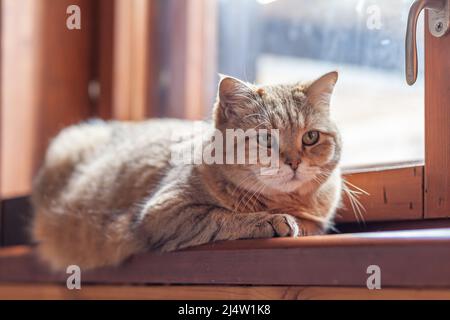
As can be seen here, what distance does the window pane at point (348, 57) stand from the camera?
1.45 meters

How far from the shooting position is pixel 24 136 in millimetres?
2250

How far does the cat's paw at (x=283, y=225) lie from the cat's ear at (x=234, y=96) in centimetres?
27

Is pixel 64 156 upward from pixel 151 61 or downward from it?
downward

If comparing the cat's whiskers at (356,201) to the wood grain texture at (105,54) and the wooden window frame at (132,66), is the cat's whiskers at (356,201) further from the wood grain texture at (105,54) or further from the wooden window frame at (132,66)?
the wood grain texture at (105,54)

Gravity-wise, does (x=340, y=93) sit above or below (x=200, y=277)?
above

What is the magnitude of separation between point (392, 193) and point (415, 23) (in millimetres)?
392

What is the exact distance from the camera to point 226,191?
1.36 m

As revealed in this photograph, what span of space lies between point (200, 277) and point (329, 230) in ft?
1.16

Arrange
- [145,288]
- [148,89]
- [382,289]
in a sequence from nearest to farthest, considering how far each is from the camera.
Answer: [382,289] → [145,288] → [148,89]

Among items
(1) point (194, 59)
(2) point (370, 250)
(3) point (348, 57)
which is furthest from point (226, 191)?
(1) point (194, 59)

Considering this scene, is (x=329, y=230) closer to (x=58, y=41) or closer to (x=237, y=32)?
(x=237, y=32)

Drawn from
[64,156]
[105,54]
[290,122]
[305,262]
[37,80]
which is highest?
[105,54]

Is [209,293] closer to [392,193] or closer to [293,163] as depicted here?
[293,163]
